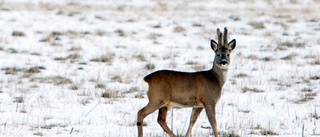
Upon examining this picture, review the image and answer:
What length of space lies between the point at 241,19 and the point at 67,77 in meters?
13.3

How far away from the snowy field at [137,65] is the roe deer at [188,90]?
507mm

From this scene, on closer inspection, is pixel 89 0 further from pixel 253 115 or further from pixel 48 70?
pixel 253 115

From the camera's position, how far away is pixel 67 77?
13.5m

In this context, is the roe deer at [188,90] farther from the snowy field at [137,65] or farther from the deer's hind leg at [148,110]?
the snowy field at [137,65]

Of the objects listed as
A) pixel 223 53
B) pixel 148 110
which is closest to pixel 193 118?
pixel 148 110

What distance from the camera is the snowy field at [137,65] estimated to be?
9.30 m

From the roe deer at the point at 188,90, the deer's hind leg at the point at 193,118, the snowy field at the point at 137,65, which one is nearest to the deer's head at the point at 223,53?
the roe deer at the point at 188,90

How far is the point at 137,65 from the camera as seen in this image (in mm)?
15484

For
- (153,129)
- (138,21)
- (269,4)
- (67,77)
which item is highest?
(269,4)

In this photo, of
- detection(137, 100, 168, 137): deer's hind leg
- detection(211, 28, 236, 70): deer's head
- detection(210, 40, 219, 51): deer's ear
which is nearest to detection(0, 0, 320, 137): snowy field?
detection(137, 100, 168, 137): deer's hind leg

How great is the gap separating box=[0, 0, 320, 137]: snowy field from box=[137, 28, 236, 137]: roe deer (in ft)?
1.66

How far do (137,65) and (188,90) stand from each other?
7.40 m

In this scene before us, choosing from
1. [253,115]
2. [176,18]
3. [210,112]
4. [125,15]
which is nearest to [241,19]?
[176,18]

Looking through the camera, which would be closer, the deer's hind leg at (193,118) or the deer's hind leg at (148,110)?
the deer's hind leg at (148,110)
